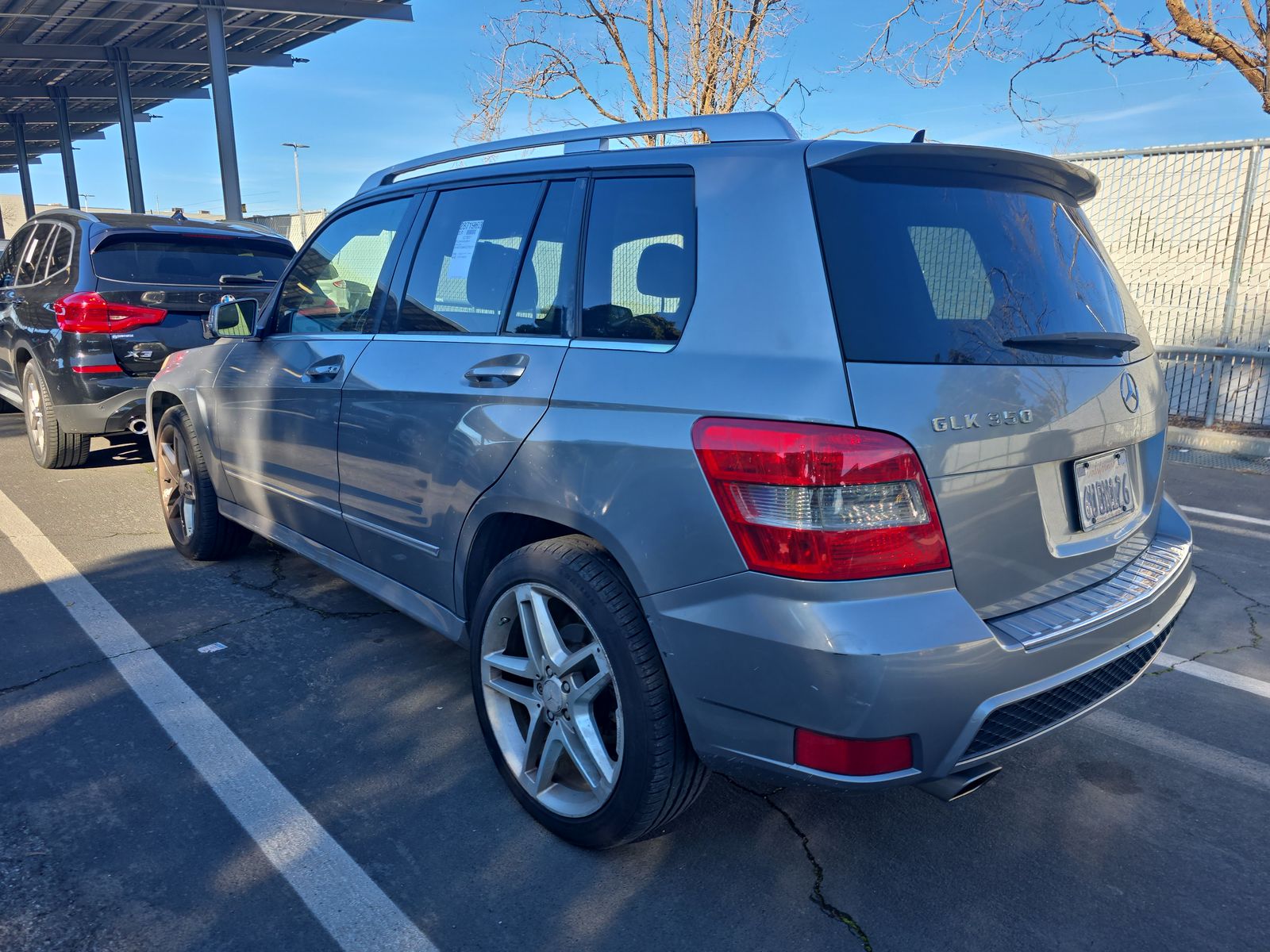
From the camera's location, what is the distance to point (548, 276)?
8.77 feet

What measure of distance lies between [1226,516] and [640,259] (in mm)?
5258

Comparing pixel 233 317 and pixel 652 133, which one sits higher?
pixel 652 133

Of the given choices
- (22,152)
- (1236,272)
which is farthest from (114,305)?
(22,152)

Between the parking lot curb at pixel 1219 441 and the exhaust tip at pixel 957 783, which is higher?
the exhaust tip at pixel 957 783

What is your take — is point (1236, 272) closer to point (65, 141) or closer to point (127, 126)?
point (127, 126)

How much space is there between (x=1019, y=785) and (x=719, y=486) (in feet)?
5.18

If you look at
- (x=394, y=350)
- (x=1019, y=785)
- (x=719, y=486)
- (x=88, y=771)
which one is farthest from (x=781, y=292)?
(x=88, y=771)

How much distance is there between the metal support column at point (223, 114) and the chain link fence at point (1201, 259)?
13414 mm

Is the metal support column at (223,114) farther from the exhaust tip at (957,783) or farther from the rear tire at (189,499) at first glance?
the exhaust tip at (957,783)

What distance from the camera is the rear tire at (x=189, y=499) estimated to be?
461 centimetres

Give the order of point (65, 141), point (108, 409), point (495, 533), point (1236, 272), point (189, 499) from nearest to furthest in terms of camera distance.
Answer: point (495, 533), point (189, 499), point (108, 409), point (1236, 272), point (65, 141)

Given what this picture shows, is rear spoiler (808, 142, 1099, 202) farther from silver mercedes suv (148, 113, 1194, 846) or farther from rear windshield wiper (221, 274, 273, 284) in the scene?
rear windshield wiper (221, 274, 273, 284)

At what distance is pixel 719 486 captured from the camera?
2.01 meters

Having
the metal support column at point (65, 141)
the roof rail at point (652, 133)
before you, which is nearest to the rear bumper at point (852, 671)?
the roof rail at point (652, 133)
